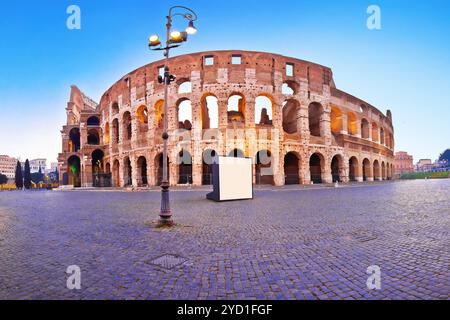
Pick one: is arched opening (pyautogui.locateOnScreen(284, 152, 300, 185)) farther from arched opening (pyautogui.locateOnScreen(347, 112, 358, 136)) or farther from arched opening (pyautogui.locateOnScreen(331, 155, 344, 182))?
arched opening (pyautogui.locateOnScreen(347, 112, 358, 136))

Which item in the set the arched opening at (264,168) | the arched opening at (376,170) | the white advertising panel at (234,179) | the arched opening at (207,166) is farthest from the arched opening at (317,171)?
the white advertising panel at (234,179)

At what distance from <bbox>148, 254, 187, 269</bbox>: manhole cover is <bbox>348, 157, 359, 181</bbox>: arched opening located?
33.7 m

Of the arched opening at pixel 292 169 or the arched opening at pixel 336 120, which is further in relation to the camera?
the arched opening at pixel 336 120

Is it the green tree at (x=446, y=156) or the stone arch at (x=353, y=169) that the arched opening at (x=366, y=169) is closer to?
the stone arch at (x=353, y=169)

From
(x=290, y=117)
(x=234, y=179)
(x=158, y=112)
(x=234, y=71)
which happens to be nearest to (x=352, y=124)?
(x=290, y=117)

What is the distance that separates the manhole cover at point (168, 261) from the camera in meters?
3.17

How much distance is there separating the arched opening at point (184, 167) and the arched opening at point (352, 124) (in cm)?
2379

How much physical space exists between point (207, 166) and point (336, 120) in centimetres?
1922

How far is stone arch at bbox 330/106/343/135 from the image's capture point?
29578 mm

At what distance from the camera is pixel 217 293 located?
95.3 inches
